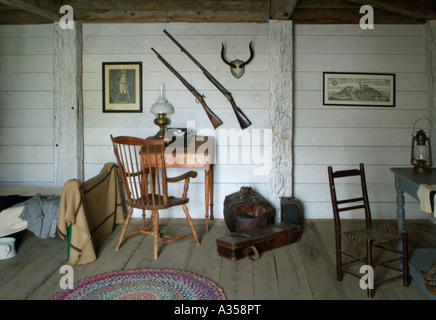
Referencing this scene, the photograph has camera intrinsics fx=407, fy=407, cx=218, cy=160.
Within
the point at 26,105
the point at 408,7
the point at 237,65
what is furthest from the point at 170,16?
the point at 408,7

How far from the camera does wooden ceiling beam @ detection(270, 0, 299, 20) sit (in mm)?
3640

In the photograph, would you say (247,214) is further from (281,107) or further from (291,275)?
(281,107)

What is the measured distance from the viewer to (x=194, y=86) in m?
4.33

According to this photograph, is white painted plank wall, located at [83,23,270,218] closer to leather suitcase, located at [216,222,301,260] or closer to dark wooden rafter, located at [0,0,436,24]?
dark wooden rafter, located at [0,0,436,24]

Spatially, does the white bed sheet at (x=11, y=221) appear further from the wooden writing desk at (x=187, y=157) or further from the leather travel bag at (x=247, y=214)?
the leather travel bag at (x=247, y=214)

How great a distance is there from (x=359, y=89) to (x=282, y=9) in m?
1.23

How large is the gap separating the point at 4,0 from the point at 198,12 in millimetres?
1775

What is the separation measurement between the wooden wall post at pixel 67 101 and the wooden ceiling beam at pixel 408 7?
2914mm

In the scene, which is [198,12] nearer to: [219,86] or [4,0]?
[219,86]

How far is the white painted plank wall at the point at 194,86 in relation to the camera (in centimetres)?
431

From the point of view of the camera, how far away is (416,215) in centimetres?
443

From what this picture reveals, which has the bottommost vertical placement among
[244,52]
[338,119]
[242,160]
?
[242,160]

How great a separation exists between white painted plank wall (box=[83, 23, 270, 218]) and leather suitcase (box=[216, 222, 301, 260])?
31.3 inches
